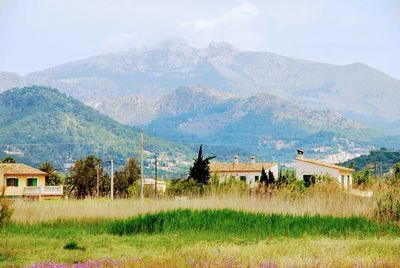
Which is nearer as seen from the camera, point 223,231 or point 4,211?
point 223,231

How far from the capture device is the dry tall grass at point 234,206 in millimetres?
18281

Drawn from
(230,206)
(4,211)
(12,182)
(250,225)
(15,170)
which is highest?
(15,170)

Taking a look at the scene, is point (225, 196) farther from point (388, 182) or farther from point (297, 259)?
point (297, 259)

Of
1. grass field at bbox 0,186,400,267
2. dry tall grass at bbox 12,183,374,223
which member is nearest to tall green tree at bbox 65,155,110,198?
dry tall grass at bbox 12,183,374,223

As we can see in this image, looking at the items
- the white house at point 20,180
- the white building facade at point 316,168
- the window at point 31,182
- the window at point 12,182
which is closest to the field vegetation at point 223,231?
the white house at point 20,180

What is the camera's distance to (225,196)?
2108cm

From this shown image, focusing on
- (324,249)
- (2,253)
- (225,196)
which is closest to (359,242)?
(324,249)

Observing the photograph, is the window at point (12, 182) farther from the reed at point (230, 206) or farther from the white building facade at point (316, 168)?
the reed at point (230, 206)

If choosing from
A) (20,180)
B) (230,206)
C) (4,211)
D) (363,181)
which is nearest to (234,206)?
(230,206)

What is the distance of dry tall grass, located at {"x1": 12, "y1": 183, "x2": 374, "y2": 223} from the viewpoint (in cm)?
1828

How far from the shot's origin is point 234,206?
63.2 feet

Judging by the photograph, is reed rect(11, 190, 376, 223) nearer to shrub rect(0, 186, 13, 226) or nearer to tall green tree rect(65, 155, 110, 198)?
shrub rect(0, 186, 13, 226)

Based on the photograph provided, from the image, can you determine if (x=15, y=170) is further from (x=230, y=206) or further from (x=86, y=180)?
(x=230, y=206)

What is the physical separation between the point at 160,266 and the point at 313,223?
7465 mm
